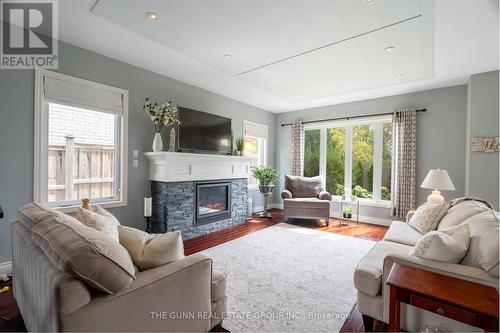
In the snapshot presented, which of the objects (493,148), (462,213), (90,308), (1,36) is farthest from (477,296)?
(1,36)

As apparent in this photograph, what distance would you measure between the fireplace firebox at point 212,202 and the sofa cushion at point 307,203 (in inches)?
48.3

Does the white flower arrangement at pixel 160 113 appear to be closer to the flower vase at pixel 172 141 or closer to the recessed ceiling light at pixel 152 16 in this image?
the flower vase at pixel 172 141

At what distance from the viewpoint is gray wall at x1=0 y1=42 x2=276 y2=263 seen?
2475 millimetres

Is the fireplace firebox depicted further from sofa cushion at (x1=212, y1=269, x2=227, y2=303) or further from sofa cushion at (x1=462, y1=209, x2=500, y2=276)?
sofa cushion at (x1=462, y1=209, x2=500, y2=276)

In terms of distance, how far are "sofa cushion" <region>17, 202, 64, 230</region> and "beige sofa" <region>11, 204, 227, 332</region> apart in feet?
0.19

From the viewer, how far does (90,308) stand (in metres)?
0.98

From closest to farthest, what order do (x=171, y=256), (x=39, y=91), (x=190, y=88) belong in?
(x=171, y=256) < (x=39, y=91) < (x=190, y=88)

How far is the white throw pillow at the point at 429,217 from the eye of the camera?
258cm

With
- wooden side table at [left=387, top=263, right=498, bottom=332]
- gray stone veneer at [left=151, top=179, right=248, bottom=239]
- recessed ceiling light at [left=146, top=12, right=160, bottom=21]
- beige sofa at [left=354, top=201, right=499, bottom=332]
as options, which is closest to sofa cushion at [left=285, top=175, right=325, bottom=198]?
gray stone veneer at [left=151, top=179, right=248, bottom=239]

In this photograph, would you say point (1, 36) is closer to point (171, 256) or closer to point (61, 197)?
point (61, 197)

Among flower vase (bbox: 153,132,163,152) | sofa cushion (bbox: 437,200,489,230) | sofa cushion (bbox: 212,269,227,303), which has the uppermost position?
flower vase (bbox: 153,132,163,152)

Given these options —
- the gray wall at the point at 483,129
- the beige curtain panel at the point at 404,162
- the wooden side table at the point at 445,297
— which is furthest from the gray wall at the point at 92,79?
the gray wall at the point at 483,129

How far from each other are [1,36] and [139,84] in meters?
1.41

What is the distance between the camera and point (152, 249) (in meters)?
1.37
